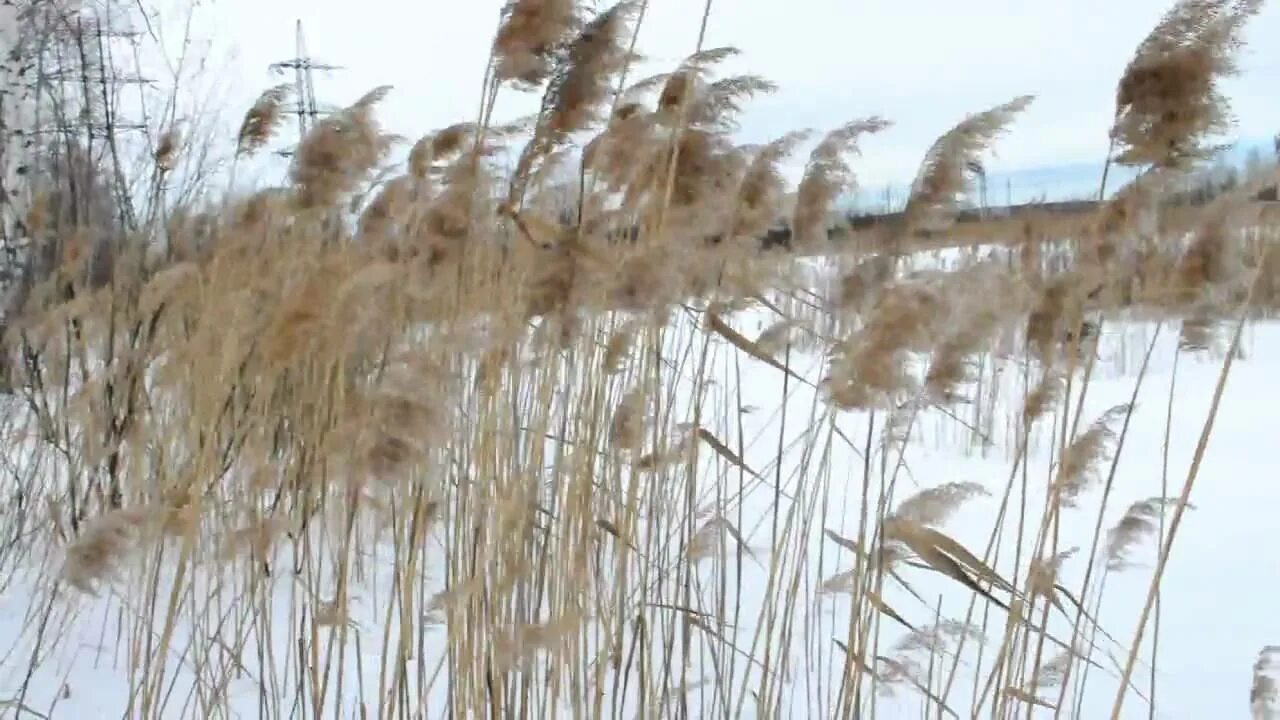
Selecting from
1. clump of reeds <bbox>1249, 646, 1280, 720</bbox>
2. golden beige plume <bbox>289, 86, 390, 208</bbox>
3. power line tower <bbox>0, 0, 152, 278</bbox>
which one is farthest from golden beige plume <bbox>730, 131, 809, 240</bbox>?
power line tower <bbox>0, 0, 152, 278</bbox>

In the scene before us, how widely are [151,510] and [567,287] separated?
1.67 ft

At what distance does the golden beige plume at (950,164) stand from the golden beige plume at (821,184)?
155mm

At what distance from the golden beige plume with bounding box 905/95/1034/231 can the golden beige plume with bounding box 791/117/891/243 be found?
15cm

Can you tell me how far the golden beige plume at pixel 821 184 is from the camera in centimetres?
150

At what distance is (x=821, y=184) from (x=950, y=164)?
219 millimetres

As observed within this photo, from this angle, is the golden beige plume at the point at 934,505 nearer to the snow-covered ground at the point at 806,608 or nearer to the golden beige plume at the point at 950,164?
the snow-covered ground at the point at 806,608

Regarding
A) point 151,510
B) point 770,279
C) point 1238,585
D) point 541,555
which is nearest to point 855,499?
point 1238,585

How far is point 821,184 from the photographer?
4.96 ft

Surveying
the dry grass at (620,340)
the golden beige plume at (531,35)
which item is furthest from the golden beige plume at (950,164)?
the golden beige plume at (531,35)

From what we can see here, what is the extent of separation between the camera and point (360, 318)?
1262 millimetres

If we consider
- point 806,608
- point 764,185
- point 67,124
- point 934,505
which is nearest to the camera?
point 934,505

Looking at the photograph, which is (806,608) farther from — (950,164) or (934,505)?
(950,164)

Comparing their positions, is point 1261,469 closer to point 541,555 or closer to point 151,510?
point 541,555

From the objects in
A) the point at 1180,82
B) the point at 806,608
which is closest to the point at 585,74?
the point at 1180,82
